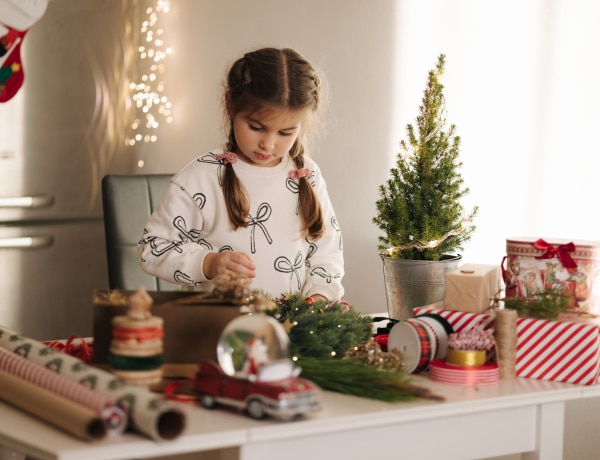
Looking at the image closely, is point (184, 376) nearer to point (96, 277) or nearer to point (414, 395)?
point (414, 395)

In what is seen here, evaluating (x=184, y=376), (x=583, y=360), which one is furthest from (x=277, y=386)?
(x=583, y=360)

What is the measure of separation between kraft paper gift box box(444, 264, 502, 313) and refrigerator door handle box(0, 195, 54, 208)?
1863 millimetres

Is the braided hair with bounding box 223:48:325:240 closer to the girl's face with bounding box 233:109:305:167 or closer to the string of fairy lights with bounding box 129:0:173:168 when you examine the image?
the girl's face with bounding box 233:109:305:167

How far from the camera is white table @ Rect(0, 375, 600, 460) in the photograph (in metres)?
1.11

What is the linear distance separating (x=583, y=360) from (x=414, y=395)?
1.09 ft

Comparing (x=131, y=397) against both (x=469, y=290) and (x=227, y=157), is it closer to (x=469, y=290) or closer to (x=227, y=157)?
(x=469, y=290)

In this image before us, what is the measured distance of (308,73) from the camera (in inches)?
75.8

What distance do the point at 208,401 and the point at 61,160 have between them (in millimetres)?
2103

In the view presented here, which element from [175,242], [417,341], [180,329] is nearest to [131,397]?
[180,329]

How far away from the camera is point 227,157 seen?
199cm

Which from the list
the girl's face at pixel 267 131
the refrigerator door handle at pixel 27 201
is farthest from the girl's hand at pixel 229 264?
the refrigerator door handle at pixel 27 201

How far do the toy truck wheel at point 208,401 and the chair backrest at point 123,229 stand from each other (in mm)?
1284

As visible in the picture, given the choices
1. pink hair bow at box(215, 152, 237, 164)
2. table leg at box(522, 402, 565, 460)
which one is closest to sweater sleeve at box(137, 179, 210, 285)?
pink hair bow at box(215, 152, 237, 164)

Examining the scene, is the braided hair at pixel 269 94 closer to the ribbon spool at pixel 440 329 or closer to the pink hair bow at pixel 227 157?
the pink hair bow at pixel 227 157
